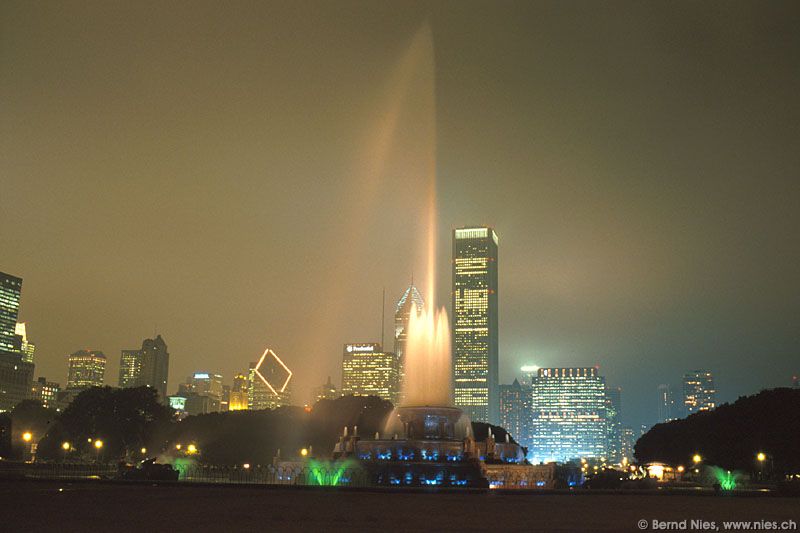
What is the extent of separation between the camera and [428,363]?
75.4 m

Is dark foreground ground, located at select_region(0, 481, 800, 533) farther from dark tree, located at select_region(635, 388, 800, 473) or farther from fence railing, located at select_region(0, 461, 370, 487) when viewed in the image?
dark tree, located at select_region(635, 388, 800, 473)

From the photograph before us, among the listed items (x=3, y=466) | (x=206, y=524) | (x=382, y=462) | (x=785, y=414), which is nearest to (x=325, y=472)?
(x=382, y=462)

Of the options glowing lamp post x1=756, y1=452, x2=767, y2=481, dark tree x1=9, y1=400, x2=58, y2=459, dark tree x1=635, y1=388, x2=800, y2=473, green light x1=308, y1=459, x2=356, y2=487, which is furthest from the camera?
dark tree x1=9, y1=400, x2=58, y2=459

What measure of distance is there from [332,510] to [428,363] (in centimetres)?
4745

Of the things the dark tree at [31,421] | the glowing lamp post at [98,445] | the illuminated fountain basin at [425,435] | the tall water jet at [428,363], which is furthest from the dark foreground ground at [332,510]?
the dark tree at [31,421]

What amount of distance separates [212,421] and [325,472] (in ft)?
272

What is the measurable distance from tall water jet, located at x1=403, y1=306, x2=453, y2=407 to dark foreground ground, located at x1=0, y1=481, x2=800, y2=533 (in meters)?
31.8

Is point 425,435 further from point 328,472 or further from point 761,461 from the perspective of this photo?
point 761,461

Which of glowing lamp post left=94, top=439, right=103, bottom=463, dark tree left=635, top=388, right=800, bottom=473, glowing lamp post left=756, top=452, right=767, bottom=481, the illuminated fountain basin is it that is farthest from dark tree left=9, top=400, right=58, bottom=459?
glowing lamp post left=756, top=452, right=767, bottom=481

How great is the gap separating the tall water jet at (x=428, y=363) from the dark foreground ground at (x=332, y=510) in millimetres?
31824

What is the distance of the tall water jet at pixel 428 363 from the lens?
7238cm

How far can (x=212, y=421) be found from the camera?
13100 cm

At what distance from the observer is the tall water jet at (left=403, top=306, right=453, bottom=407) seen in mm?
72375

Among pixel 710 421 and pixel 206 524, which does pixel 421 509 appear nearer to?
pixel 206 524
